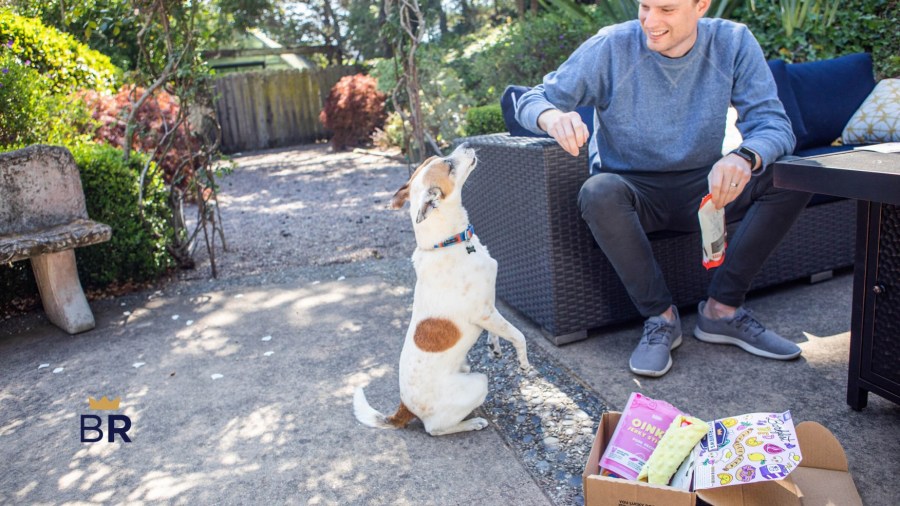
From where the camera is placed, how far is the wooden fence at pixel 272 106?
493 inches

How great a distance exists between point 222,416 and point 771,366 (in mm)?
2047

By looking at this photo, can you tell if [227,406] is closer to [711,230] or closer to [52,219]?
[52,219]

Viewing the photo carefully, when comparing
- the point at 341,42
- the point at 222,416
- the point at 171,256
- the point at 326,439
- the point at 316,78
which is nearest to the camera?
the point at 326,439

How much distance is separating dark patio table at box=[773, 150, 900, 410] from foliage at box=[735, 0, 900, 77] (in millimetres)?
3650

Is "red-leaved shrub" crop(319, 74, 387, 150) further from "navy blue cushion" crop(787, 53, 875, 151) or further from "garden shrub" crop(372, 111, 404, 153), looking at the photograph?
"navy blue cushion" crop(787, 53, 875, 151)

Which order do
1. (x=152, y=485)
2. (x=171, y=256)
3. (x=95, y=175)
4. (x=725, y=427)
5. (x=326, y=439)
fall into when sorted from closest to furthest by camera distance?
(x=725, y=427)
(x=152, y=485)
(x=326, y=439)
(x=95, y=175)
(x=171, y=256)

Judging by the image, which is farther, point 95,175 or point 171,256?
point 171,256

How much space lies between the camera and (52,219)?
353 centimetres

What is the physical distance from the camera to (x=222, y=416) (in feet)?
8.19

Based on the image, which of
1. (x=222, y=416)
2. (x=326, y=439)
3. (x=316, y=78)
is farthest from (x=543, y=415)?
(x=316, y=78)

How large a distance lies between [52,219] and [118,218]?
41cm

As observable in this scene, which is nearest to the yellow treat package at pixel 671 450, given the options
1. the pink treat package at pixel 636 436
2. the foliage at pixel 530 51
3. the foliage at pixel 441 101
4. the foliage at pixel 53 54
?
the pink treat package at pixel 636 436

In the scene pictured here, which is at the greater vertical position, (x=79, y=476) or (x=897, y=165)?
(x=897, y=165)

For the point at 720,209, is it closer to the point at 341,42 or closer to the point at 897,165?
the point at 897,165
